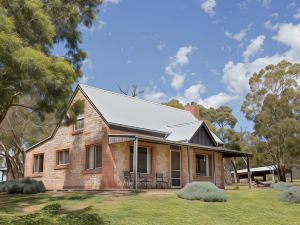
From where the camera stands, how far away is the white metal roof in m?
22.4

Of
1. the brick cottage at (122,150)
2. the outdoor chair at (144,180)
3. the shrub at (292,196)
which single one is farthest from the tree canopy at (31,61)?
the shrub at (292,196)

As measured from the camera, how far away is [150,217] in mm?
11406

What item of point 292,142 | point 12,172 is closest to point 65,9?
point 12,172

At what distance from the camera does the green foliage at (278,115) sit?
3819cm

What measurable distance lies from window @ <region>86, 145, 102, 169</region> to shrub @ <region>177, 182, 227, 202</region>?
7.07 metres

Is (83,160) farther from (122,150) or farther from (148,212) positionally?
(148,212)

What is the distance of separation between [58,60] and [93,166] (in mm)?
9051

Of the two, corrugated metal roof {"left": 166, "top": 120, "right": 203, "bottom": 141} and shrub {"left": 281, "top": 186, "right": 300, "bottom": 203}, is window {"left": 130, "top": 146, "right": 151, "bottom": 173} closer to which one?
corrugated metal roof {"left": 166, "top": 120, "right": 203, "bottom": 141}

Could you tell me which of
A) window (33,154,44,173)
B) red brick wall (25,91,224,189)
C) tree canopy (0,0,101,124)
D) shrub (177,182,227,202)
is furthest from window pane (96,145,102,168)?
window (33,154,44,173)

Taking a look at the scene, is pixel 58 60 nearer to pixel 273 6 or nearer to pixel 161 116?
pixel 273 6

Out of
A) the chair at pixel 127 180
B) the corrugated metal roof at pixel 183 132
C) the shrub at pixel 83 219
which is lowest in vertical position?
the shrub at pixel 83 219

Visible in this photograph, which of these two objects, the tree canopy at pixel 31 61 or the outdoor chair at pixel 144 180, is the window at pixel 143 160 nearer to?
the outdoor chair at pixel 144 180

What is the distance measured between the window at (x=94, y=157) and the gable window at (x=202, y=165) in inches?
288

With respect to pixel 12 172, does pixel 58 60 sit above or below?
above
